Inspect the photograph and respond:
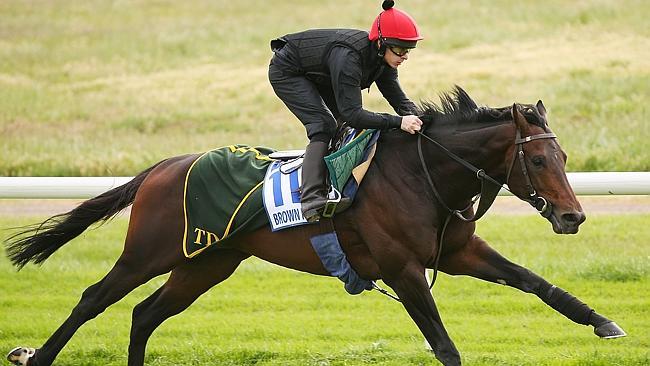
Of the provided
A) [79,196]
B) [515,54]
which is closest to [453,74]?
[515,54]

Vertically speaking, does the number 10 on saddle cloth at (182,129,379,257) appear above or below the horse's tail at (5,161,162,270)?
above

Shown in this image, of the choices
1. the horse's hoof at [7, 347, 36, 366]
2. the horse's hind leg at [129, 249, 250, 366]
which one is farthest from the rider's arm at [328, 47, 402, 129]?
the horse's hoof at [7, 347, 36, 366]

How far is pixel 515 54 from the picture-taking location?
66.8 ft

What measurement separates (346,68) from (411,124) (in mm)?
428

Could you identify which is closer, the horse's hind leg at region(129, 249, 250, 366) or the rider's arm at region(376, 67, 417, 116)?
the rider's arm at region(376, 67, 417, 116)

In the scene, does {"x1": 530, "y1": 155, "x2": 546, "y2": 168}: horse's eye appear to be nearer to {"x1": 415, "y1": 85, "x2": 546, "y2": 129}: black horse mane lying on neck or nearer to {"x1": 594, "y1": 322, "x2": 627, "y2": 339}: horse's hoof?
{"x1": 415, "y1": 85, "x2": 546, "y2": 129}: black horse mane lying on neck

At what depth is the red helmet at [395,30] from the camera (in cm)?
544

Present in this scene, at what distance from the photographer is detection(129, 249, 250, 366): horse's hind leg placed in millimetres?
6211

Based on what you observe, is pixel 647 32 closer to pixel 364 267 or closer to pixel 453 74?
pixel 453 74

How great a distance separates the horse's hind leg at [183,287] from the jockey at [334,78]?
2.63 feet

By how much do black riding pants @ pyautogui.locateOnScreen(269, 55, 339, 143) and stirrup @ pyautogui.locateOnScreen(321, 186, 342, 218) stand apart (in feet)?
0.92

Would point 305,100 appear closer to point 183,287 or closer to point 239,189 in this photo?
point 239,189

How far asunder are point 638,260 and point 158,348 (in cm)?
389

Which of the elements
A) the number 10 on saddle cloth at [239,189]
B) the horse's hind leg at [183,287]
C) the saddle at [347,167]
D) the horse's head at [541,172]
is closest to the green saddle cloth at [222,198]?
the number 10 on saddle cloth at [239,189]
